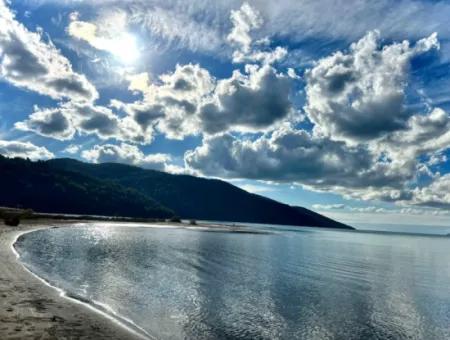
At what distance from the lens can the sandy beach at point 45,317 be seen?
21.5 m

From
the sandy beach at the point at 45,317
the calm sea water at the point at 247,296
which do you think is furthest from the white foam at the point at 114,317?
the calm sea water at the point at 247,296

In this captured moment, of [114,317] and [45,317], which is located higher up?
[45,317]

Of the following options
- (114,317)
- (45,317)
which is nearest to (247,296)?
(114,317)

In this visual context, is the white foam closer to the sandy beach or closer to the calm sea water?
the sandy beach

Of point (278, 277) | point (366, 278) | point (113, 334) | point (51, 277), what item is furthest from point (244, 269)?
point (113, 334)

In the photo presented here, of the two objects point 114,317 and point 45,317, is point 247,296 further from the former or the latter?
point 45,317

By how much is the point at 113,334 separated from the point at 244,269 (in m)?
37.0

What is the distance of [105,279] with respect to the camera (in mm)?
42656

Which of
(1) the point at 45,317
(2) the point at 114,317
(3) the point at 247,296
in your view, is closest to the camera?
(1) the point at 45,317

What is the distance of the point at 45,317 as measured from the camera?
2453 centimetres

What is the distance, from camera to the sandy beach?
21516 mm

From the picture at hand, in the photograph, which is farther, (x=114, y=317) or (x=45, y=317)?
(x=114, y=317)

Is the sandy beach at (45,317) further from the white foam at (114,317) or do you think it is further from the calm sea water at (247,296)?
the calm sea water at (247,296)

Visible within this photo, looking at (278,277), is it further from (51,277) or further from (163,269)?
(51,277)
